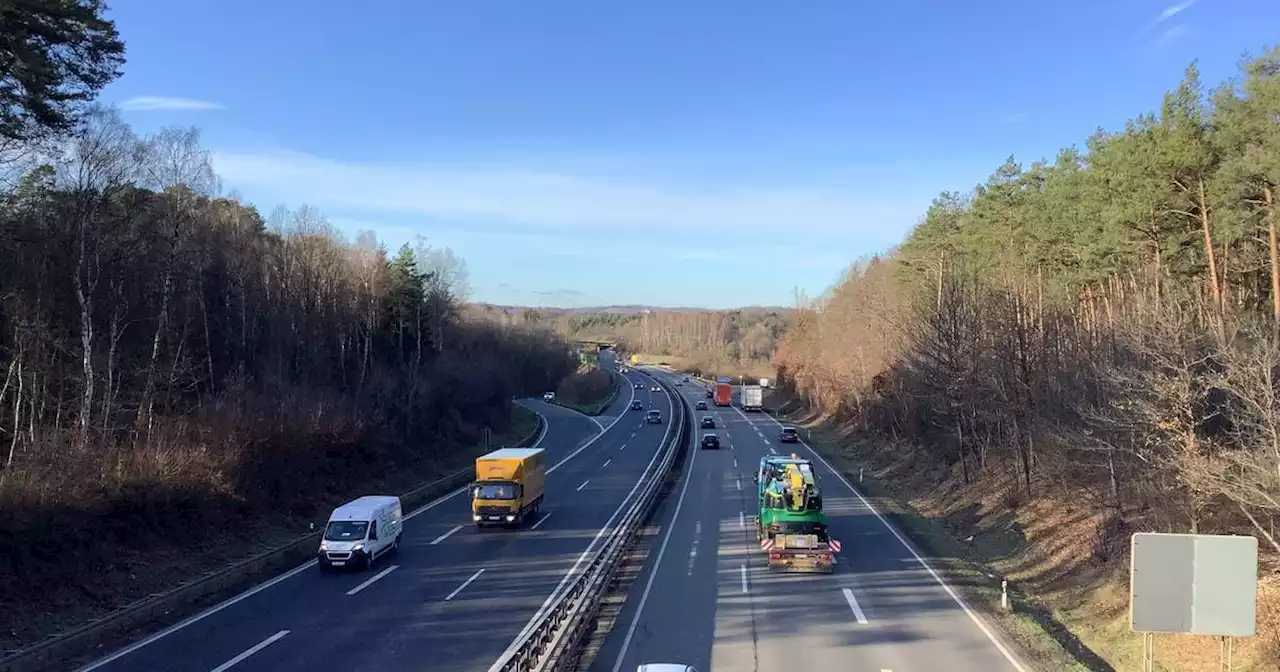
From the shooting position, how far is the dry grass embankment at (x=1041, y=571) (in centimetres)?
1702

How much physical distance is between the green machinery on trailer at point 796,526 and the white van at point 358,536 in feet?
39.3

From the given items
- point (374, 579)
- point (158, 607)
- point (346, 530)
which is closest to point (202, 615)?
point (158, 607)

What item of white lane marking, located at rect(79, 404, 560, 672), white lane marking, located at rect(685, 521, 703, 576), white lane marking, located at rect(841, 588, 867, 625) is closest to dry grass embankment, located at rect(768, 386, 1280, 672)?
white lane marking, located at rect(841, 588, 867, 625)

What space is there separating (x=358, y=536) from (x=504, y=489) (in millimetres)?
7742

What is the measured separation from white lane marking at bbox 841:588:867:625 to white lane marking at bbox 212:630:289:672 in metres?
13.0

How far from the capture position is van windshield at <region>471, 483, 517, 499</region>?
3231 centimetres

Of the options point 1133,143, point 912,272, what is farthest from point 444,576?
point 912,272

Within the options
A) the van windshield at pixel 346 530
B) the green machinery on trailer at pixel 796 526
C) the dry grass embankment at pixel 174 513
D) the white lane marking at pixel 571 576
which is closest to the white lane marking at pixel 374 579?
the van windshield at pixel 346 530

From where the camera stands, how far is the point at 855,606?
2092 cm

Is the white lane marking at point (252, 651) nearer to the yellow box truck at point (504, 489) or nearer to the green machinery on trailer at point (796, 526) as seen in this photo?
the green machinery on trailer at point (796, 526)

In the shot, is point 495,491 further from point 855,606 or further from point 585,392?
point 585,392

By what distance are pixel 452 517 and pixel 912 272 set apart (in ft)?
135

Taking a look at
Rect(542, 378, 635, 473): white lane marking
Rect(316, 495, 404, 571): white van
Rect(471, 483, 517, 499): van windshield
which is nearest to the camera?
Rect(316, 495, 404, 571): white van

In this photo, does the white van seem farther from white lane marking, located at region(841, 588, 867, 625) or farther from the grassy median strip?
the grassy median strip
